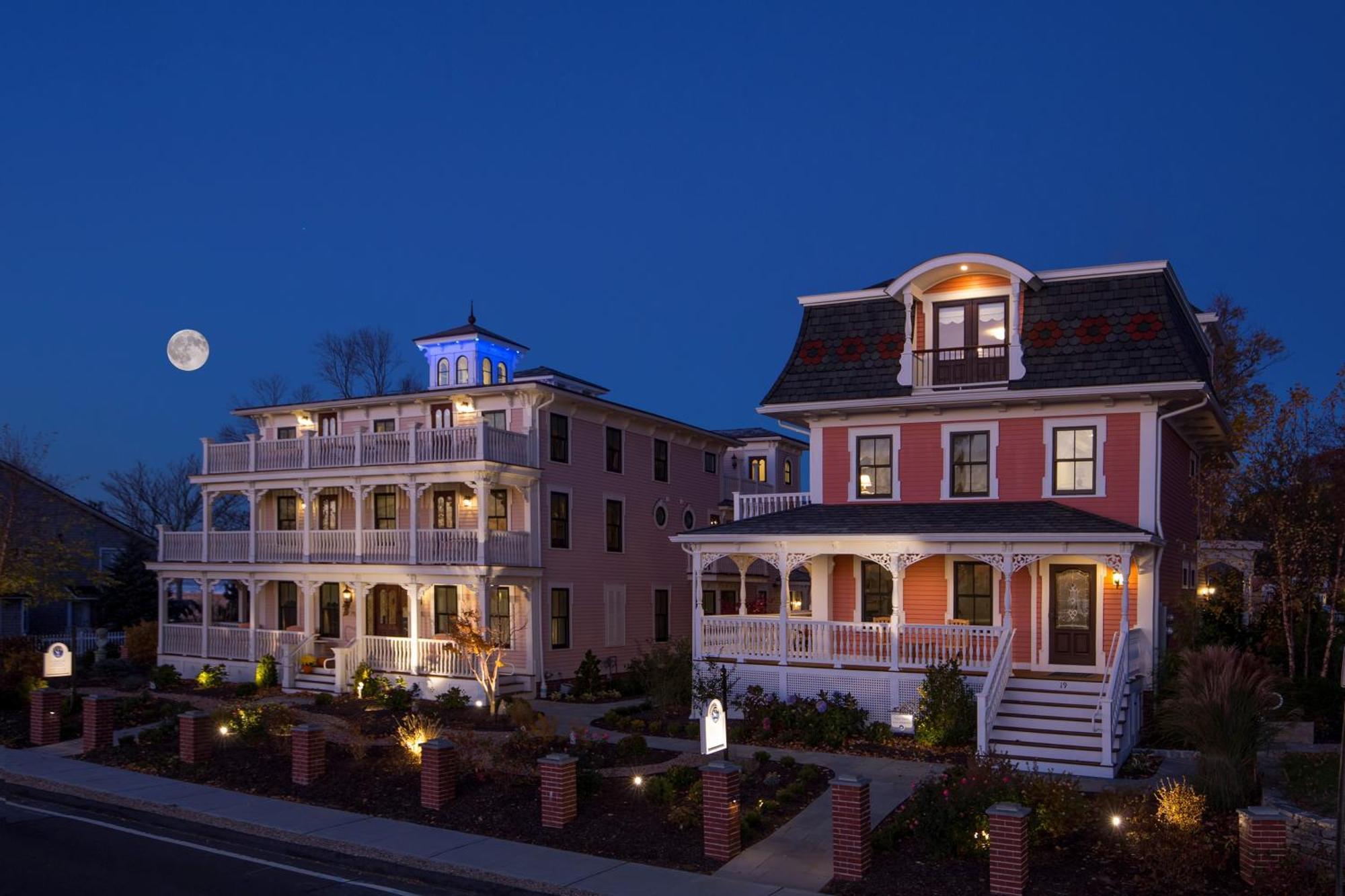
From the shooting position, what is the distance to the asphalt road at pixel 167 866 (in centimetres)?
1212

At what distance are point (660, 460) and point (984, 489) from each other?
13.9 metres

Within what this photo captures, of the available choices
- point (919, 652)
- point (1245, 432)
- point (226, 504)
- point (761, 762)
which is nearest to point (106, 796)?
point (761, 762)

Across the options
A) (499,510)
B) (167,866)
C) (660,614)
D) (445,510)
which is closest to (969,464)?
(499,510)

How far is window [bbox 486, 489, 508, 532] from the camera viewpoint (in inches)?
1162

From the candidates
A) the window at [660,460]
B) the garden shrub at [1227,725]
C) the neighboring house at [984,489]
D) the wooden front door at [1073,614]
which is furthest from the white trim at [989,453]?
the window at [660,460]

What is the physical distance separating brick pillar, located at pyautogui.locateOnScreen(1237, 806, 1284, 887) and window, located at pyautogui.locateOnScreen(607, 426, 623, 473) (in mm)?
22658

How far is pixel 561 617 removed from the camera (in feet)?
97.6

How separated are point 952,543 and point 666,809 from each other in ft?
26.7

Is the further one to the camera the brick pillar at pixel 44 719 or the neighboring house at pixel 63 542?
the neighboring house at pixel 63 542

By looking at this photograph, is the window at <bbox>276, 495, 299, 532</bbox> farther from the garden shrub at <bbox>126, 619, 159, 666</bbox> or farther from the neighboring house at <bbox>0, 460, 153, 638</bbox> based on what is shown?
the neighboring house at <bbox>0, 460, 153, 638</bbox>

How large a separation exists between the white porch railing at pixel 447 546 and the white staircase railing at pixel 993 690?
13085 millimetres

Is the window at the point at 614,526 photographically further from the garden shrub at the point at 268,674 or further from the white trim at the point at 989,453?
the white trim at the point at 989,453

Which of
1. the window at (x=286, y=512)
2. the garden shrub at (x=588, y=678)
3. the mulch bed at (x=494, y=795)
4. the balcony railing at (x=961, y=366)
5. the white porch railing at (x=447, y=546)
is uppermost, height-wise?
the balcony railing at (x=961, y=366)

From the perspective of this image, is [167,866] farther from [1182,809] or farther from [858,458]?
[858,458]
